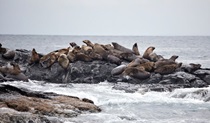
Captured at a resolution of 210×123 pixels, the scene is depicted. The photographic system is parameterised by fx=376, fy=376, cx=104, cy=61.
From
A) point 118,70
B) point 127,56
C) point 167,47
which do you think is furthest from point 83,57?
point 167,47

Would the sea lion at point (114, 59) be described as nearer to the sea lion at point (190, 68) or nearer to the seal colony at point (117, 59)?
the seal colony at point (117, 59)

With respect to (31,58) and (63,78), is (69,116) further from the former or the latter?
(31,58)

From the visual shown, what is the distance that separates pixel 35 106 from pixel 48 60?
12.8 m

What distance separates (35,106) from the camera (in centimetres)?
1284

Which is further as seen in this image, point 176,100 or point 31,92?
point 176,100

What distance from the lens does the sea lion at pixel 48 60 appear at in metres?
25.1

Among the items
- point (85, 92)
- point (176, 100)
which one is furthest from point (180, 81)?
point (85, 92)

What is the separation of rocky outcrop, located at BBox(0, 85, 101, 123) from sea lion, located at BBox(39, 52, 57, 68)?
32.6 ft

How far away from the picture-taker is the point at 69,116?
500 inches

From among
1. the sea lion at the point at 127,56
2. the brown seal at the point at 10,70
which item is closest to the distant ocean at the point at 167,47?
the sea lion at the point at 127,56

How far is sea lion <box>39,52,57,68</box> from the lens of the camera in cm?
2509

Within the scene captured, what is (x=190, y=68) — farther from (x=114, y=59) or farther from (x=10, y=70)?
(x=10, y=70)

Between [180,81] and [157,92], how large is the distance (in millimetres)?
Result: 2904

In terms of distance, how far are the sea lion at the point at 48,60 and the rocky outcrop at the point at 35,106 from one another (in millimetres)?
9935
